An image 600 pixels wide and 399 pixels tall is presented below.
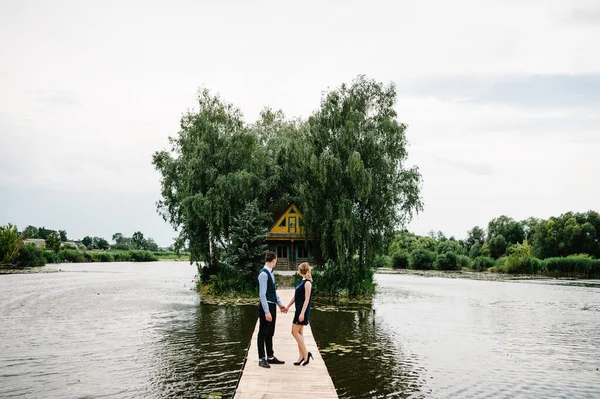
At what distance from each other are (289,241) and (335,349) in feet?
75.3

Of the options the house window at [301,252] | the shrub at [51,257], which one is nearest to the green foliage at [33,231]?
the shrub at [51,257]

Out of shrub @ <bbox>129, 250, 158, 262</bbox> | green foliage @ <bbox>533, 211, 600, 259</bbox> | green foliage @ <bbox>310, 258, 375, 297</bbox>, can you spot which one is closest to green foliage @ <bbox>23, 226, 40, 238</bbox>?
shrub @ <bbox>129, 250, 158, 262</bbox>

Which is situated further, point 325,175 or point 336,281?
point 336,281

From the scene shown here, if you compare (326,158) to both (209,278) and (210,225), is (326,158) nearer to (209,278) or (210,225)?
(210,225)

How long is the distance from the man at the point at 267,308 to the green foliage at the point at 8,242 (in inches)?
2741

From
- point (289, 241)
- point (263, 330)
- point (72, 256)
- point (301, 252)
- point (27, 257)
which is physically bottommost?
point (72, 256)

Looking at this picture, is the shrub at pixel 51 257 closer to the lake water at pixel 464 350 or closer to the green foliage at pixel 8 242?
the green foliage at pixel 8 242

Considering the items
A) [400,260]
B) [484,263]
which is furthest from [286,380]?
[400,260]

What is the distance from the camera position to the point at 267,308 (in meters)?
9.88

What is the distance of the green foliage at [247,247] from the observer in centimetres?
2905

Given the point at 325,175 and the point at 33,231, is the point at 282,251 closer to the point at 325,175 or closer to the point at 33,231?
the point at 325,175

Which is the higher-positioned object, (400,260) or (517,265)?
(400,260)

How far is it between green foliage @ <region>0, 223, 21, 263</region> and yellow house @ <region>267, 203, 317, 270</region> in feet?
159

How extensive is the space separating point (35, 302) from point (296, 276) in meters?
15.7
